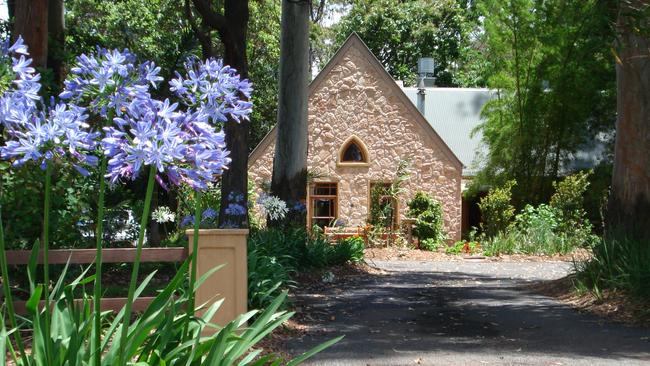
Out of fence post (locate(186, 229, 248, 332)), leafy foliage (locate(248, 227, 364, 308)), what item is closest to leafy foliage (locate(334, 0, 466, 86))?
leafy foliage (locate(248, 227, 364, 308))

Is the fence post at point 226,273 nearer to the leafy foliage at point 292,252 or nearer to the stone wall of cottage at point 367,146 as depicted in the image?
the leafy foliage at point 292,252

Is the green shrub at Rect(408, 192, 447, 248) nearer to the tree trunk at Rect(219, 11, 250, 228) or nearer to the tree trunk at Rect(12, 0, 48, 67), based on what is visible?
the tree trunk at Rect(219, 11, 250, 228)

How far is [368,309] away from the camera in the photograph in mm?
11664

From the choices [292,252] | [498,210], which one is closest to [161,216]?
[292,252]

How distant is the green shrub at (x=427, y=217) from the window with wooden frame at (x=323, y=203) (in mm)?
2881

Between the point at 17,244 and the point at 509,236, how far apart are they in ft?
60.2

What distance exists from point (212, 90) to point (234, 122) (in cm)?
961

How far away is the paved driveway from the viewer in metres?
8.19

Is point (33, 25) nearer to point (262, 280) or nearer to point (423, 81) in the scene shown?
point (262, 280)

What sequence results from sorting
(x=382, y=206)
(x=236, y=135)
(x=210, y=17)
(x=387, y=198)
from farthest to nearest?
1. (x=387, y=198)
2. (x=382, y=206)
3. (x=236, y=135)
4. (x=210, y=17)

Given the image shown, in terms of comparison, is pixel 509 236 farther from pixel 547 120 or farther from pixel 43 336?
pixel 43 336

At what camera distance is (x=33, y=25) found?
11.2m

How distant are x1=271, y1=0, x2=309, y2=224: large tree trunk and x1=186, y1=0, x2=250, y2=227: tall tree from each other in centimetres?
382

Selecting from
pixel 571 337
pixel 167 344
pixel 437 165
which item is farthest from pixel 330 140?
pixel 167 344
